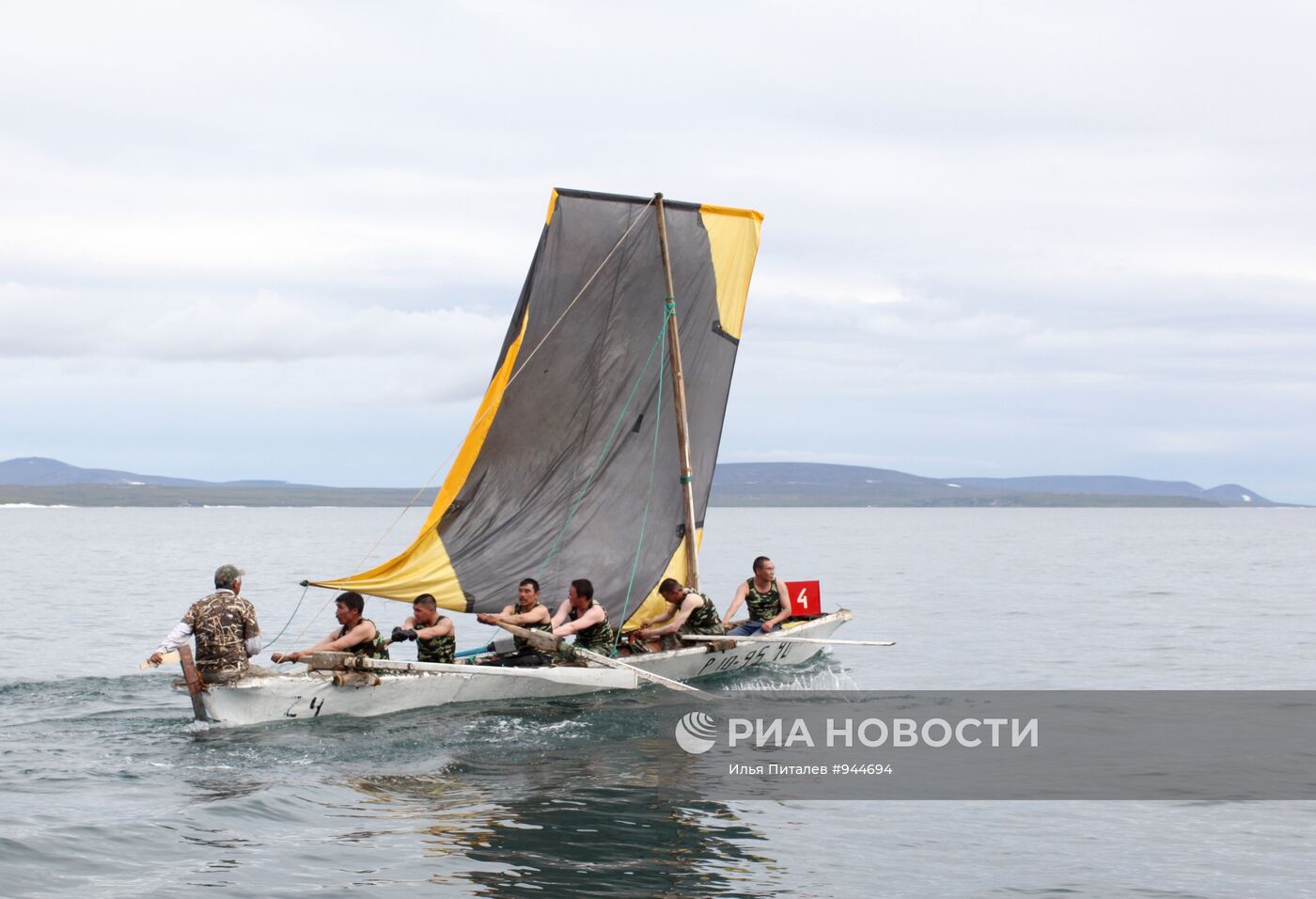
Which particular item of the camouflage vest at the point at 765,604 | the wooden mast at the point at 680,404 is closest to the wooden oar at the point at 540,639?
the wooden mast at the point at 680,404

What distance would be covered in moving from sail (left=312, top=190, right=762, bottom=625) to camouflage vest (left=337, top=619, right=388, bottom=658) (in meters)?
2.10

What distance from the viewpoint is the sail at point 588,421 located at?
24.5 m

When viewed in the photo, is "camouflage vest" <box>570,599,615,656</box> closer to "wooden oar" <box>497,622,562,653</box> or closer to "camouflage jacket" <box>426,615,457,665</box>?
"wooden oar" <box>497,622,562,653</box>

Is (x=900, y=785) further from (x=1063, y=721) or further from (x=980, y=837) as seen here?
(x=1063, y=721)

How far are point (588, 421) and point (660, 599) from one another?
391cm

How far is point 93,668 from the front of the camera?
3109cm

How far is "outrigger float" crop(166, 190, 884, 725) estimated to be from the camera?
2442cm

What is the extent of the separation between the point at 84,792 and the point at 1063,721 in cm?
1622

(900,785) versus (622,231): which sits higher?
(622,231)

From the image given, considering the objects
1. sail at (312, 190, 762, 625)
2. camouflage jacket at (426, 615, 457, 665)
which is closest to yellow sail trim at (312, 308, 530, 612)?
sail at (312, 190, 762, 625)

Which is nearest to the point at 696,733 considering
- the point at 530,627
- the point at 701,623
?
the point at 530,627

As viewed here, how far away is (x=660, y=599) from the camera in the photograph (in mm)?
26781

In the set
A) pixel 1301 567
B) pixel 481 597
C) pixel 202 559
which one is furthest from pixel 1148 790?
pixel 202 559

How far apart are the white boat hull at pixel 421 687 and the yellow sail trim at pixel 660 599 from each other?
1738 millimetres
